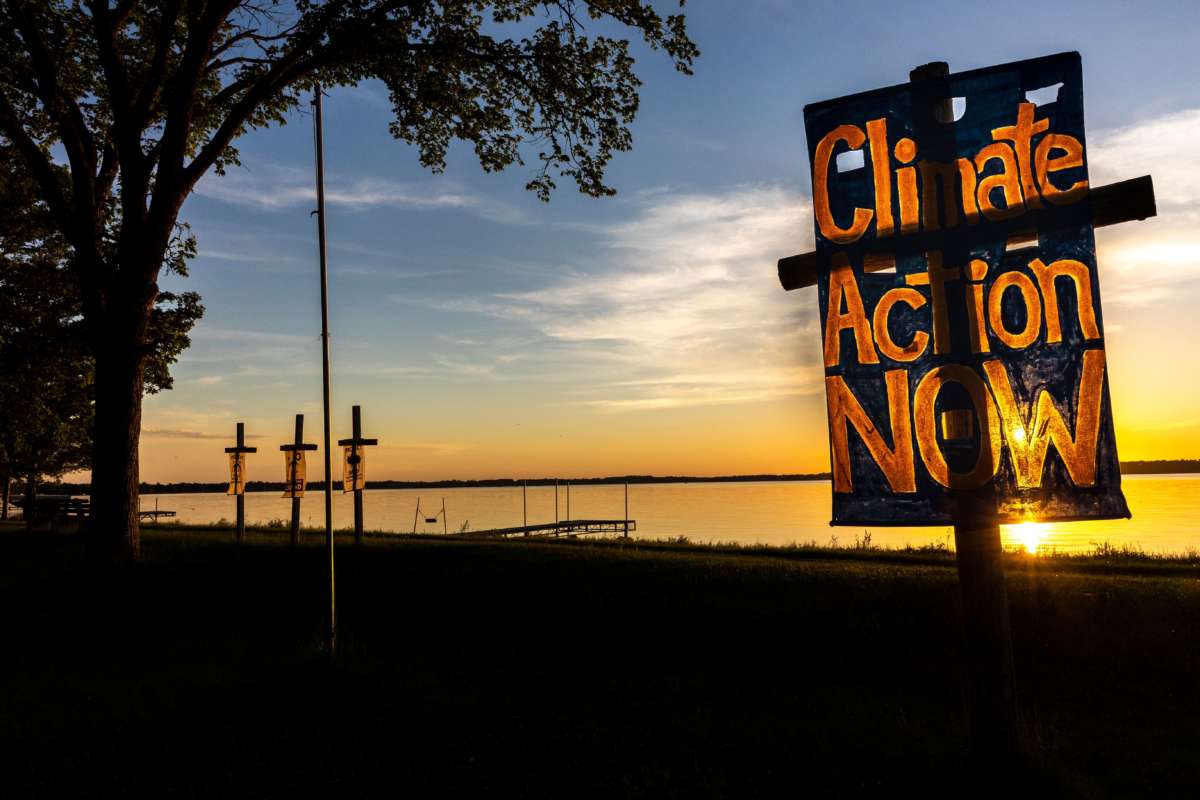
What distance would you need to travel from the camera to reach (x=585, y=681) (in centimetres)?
1126

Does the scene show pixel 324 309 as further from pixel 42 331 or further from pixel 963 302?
pixel 42 331

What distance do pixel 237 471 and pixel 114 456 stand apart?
11854 millimetres

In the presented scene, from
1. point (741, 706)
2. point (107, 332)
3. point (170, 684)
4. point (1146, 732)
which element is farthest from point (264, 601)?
point (1146, 732)

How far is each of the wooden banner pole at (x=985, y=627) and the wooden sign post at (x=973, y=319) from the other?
1cm

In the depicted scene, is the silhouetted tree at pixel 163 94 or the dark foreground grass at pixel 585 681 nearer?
the dark foreground grass at pixel 585 681


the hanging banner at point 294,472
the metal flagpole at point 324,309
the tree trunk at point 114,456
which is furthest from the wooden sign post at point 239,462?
the metal flagpole at point 324,309

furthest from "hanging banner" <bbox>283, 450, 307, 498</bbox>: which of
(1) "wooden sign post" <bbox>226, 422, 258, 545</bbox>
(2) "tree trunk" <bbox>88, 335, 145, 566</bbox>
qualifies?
(2) "tree trunk" <bbox>88, 335, 145, 566</bbox>

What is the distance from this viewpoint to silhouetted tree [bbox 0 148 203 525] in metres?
23.7

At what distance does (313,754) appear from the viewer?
28.9ft

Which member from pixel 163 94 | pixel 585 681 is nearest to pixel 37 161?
pixel 163 94

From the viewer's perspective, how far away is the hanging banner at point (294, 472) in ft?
86.1

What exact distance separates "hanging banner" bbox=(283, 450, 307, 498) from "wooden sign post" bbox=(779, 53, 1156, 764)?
21.9m

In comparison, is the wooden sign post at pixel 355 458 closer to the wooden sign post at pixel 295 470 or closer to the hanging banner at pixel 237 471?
the wooden sign post at pixel 295 470

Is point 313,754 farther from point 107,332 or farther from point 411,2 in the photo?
point 411,2
